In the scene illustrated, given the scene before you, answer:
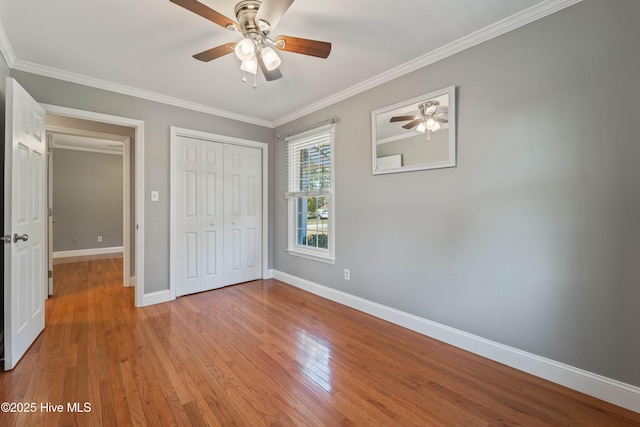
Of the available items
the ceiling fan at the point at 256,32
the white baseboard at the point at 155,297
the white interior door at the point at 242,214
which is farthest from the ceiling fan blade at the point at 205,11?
the white baseboard at the point at 155,297

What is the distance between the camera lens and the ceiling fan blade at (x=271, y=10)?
1.35m

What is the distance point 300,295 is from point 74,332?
2231mm

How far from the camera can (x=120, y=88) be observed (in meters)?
2.90

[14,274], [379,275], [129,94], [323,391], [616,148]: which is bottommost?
[323,391]

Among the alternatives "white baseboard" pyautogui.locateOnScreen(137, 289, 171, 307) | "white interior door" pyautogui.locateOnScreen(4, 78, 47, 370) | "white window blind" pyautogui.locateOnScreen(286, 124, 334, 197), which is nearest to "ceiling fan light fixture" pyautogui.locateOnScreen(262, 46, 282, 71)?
"white window blind" pyautogui.locateOnScreen(286, 124, 334, 197)

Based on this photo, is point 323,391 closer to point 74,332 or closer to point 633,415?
point 633,415

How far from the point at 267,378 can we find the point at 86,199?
6.91 metres

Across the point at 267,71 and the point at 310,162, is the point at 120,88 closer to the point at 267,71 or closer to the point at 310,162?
the point at 267,71

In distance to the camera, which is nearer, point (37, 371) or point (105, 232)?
point (37, 371)

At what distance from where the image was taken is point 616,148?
5.07ft

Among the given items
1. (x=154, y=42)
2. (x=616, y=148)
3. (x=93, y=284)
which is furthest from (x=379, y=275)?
(x=93, y=284)

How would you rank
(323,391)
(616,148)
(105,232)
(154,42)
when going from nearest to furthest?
(616,148) < (323,391) < (154,42) < (105,232)

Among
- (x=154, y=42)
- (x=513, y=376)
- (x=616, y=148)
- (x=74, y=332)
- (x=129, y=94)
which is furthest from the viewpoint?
(x=129, y=94)

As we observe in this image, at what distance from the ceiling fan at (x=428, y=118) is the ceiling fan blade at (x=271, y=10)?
142 cm
